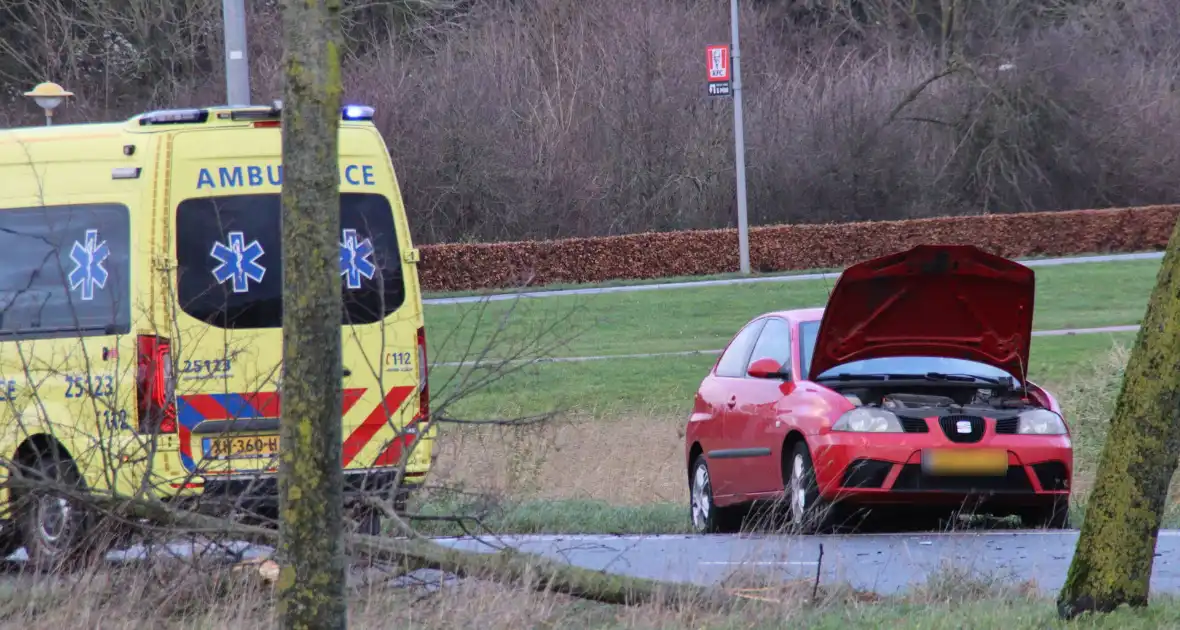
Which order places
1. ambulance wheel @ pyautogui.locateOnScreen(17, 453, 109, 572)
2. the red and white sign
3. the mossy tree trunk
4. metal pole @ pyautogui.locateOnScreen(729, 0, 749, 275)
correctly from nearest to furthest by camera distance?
the mossy tree trunk, ambulance wheel @ pyautogui.locateOnScreen(17, 453, 109, 572), the red and white sign, metal pole @ pyautogui.locateOnScreen(729, 0, 749, 275)

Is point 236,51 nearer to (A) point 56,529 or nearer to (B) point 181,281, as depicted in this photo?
(B) point 181,281

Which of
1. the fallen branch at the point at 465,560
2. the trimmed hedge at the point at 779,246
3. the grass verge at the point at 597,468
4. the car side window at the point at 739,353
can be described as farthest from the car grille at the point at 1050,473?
the trimmed hedge at the point at 779,246

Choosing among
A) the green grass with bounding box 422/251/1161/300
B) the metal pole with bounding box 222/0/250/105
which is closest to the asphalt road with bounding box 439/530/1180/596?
the metal pole with bounding box 222/0/250/105

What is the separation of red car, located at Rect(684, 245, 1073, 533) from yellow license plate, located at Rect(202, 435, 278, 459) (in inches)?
114

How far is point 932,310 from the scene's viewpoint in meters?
9.27

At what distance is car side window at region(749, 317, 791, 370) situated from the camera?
389 inches

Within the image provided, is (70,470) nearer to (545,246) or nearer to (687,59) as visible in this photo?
(545,246)

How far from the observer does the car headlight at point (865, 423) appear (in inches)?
353

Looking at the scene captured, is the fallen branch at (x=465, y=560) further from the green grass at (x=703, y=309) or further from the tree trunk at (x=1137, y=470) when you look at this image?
the green grass at (x=703, y=309)

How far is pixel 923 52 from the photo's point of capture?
46.8 metres

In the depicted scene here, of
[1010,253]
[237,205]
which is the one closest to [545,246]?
[1010,253]

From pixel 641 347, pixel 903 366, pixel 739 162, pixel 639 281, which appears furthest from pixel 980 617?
pixel 739 162

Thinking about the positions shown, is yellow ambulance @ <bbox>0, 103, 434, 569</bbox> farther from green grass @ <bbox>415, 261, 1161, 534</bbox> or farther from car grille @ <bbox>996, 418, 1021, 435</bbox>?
car grille @ <bbox>996, 418, 1021, 435</bbox>

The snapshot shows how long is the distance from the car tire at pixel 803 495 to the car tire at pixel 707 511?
0.74m
